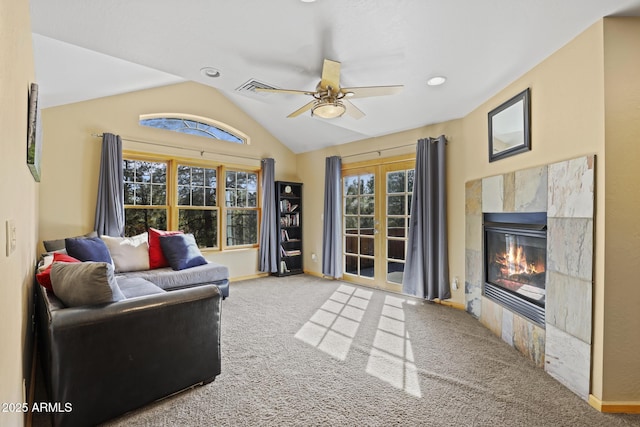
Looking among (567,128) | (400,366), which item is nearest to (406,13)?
(567,128)

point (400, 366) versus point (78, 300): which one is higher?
point (78, 300)

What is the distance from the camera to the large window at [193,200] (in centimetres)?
433

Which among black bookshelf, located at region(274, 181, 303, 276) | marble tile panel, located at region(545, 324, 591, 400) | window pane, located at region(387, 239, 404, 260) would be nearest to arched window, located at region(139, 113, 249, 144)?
black bookshelf, located at region(274, 181, 303, 276)

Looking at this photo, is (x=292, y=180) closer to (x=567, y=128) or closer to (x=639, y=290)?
(x=567, y=128)

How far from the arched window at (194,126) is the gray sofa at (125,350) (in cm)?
311

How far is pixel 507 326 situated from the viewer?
2.78 meters

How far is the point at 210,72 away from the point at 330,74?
3.52ft

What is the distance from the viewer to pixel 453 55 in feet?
7.58

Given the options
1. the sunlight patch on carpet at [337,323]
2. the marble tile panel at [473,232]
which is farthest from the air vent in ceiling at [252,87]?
the marble tile panel at [473,232]

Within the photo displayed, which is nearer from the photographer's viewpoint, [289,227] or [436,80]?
[436,80]

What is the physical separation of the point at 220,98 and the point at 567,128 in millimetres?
4575

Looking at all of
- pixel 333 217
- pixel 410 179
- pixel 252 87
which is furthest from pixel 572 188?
pixel 333 217

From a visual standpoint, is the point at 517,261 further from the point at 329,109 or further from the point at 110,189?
the point at 110,189

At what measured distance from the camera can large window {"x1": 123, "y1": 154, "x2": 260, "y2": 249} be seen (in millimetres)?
4332
